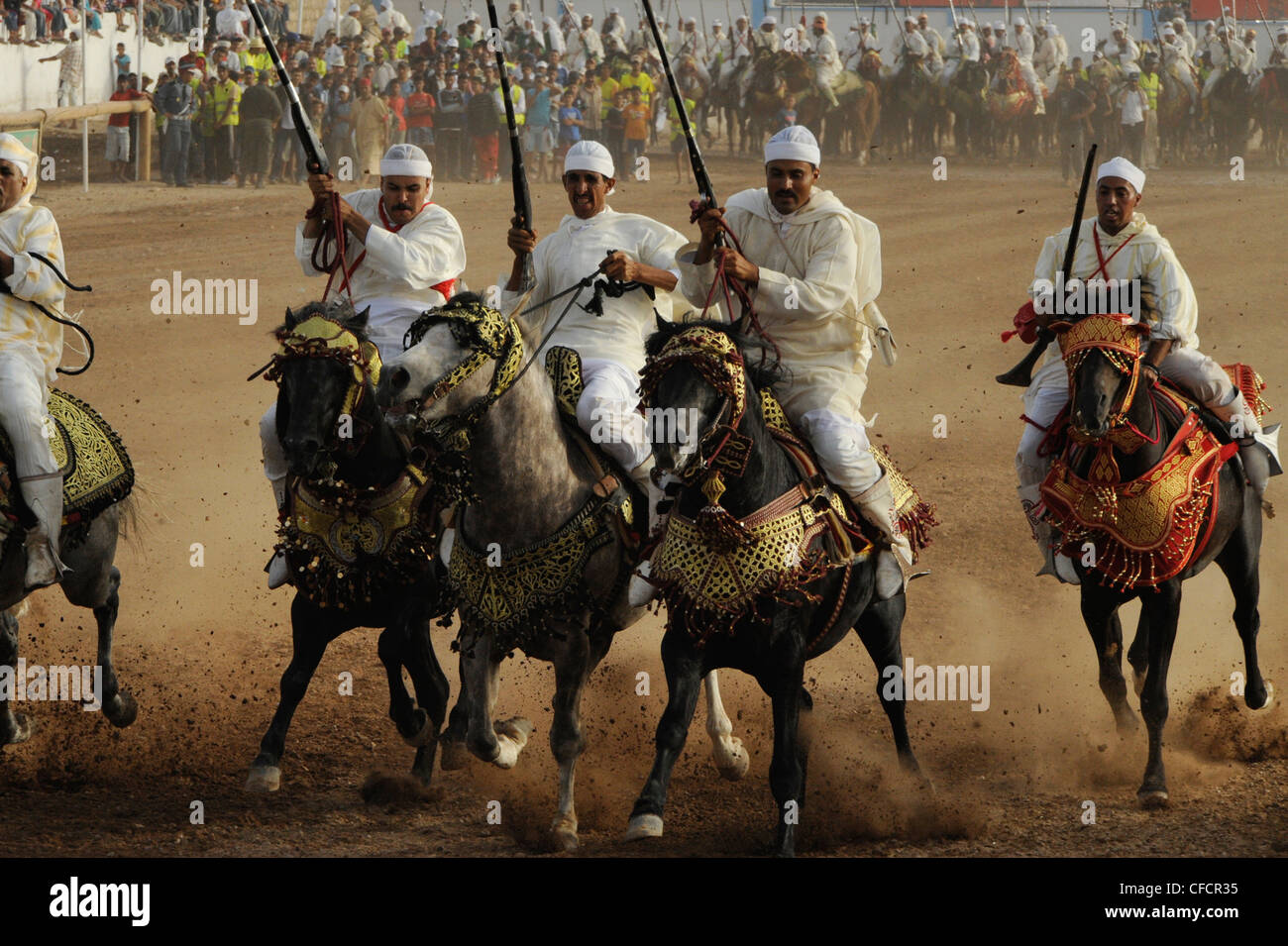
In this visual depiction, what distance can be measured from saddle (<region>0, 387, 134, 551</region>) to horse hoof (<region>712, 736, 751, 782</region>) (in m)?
3.15

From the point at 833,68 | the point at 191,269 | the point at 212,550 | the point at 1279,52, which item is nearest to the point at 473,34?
the point at 833,68

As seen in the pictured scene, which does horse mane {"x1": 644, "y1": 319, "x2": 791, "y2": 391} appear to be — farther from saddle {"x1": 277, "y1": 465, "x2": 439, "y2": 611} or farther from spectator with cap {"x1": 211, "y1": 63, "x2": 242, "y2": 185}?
spectator with cap {"x1": 211, "y1": 63, "x2": 242, "y2": 185}

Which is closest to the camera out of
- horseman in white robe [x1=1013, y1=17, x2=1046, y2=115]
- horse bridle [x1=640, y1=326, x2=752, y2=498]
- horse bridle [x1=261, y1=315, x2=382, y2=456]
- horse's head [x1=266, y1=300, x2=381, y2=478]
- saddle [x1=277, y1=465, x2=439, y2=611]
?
horse bridle [x1=640, y1=326, x2=752, y2=498]

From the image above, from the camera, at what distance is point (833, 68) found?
28.8 m

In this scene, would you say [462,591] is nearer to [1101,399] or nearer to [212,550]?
[1101,399]

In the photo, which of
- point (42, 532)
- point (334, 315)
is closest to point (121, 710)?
point (42, 532)

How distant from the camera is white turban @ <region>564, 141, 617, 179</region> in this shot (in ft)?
27.6

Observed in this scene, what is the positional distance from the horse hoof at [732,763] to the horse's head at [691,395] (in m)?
2.17

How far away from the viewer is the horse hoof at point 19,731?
8.62 m

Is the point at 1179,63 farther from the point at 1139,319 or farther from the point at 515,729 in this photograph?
the point at 515,729

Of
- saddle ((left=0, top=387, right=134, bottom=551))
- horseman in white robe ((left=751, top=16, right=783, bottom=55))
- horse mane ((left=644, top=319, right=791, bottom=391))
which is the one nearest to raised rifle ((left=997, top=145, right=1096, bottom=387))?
horse mane ((left=644, top=319, right=791, bottom=391))

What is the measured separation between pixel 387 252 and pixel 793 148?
192 cm
